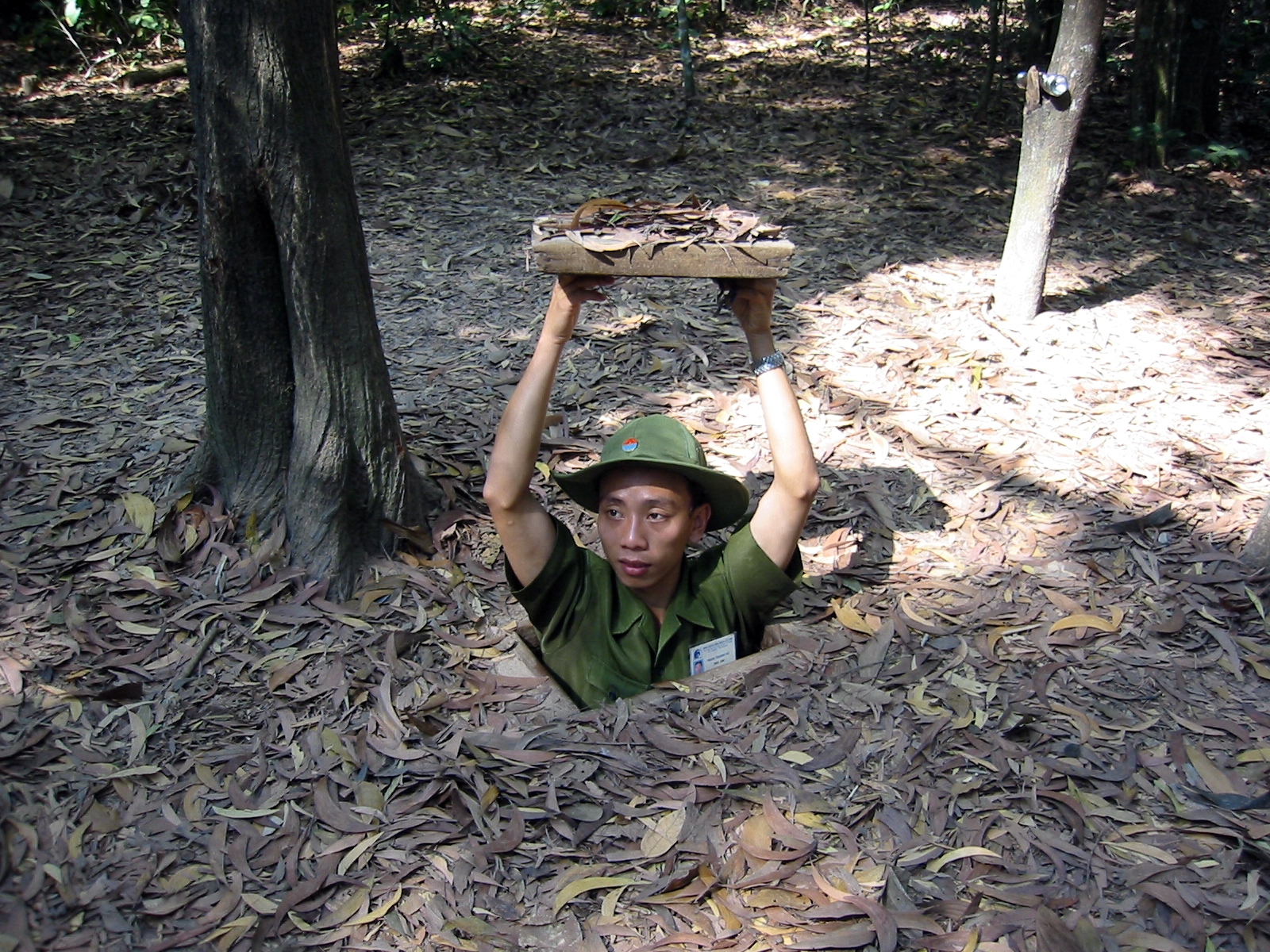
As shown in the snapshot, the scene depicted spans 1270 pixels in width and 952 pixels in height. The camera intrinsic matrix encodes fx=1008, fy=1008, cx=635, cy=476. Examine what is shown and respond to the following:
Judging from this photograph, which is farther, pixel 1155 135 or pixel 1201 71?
pixel 1201 71

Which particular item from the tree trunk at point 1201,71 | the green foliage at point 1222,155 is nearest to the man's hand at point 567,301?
the green foliage at point 1222,155

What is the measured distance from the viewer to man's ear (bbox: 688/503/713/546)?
133 inches

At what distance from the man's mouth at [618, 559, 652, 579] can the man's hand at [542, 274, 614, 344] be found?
28.5 inches

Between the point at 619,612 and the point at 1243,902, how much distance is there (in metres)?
1.90

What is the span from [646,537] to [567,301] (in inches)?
30.8

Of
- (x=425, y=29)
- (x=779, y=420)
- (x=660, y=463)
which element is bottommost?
(x=660, y=463)

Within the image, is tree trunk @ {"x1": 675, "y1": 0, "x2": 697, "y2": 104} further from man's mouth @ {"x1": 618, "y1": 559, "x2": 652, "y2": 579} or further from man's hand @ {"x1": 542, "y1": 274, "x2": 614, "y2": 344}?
man's mouth @ {"x1": 618, "y1": 559, "x2": 652, "y2": 579}

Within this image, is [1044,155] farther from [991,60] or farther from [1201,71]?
[1201,71]

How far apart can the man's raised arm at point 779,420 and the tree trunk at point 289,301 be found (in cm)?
141

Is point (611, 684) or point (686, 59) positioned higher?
point (686, 59)

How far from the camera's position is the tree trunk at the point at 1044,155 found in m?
5.53

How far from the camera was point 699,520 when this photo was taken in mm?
3395

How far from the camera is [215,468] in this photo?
3770mm

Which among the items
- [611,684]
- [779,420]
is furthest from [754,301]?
[611,684]
